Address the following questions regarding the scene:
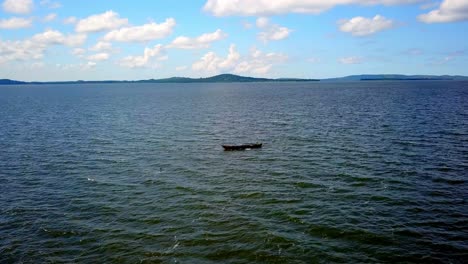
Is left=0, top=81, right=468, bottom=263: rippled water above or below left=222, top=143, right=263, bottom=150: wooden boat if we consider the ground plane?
below

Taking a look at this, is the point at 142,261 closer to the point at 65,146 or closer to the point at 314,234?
the point at 314,234

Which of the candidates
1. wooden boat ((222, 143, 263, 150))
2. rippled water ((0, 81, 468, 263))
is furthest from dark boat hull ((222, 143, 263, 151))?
rippled water ((0, 81, 468, 263))

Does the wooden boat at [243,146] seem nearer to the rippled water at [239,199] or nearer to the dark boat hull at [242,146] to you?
the dark boat hull at [242,146]

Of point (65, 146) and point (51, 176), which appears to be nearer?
point (51, 176)

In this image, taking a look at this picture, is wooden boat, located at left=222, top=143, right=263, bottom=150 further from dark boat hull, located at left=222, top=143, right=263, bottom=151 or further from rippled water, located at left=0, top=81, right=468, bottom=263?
rippled water, located at left=0, top=81, right=468, bottom=263

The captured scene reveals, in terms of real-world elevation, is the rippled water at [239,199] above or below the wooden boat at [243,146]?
below

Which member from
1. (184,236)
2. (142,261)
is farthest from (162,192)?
(142,261)

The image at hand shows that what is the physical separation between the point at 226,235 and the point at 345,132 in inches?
2308

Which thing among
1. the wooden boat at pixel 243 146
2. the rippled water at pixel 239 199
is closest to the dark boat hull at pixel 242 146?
the wooden boat at pixel 243 146

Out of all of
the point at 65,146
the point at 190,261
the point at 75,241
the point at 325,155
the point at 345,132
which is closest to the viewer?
the point at 190,261

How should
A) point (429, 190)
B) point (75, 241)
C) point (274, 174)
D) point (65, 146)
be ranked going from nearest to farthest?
point (75, 241) < point (429, 190) < point (274, 174) < point (65, 146)

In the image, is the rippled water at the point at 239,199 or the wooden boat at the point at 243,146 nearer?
the rippled water at the point at 239,199

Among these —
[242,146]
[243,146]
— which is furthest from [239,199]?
[243,146]

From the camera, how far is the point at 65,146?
7812cm
